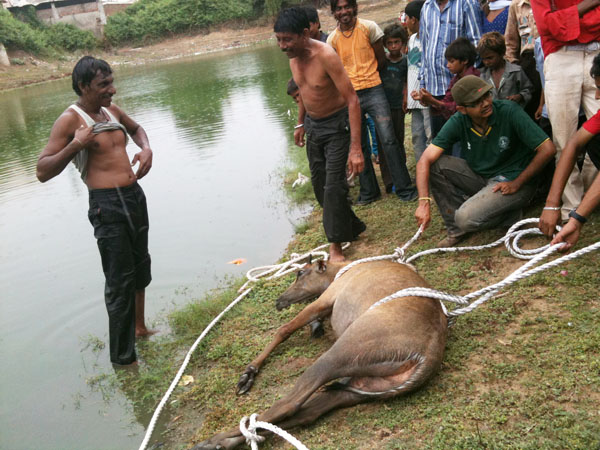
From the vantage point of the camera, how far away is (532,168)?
177 inches

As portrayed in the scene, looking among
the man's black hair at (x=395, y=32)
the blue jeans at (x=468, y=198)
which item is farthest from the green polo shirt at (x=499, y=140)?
the man's black hair at (x=395, y=32)

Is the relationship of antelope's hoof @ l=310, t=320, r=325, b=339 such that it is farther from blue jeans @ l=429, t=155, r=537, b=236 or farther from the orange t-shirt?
the orange t-shirt

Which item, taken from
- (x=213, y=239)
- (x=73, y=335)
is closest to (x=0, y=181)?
(x=213, y=239)

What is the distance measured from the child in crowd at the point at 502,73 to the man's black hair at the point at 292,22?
172 centimetres

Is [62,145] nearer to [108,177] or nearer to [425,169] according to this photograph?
[108,177]

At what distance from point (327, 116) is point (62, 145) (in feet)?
→ 8.03

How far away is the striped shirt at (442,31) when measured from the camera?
5.72 meters

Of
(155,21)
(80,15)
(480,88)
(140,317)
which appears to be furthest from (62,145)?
(80,15)

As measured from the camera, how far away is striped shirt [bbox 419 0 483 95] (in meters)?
5.72

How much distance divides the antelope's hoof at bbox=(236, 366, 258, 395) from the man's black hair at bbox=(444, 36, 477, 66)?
11.8ft

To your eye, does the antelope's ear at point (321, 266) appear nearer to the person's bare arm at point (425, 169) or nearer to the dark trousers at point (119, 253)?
the person's bare arm at point (425, 169)

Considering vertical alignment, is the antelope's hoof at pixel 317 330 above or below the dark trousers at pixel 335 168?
below

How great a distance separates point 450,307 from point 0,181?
36.4 ft

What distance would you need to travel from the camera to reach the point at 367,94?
6484 mm
